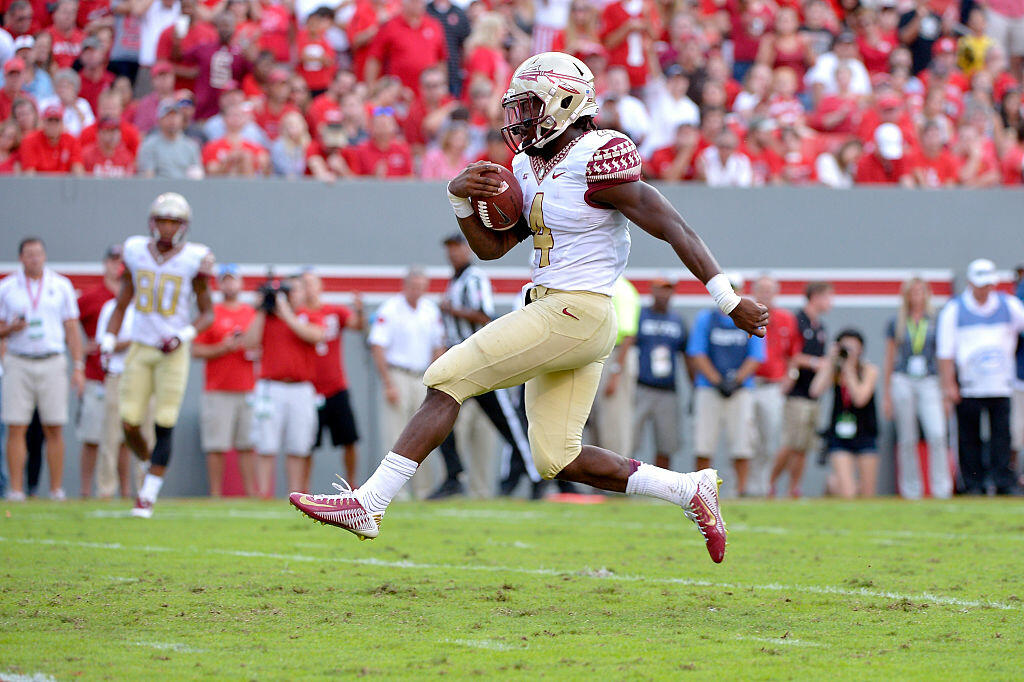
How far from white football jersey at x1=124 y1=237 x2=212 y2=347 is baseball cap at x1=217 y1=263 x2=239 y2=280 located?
3.17 meters

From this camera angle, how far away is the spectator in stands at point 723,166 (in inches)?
572

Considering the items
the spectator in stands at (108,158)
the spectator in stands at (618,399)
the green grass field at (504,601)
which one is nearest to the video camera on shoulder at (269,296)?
the spectator in stands at (108,158)

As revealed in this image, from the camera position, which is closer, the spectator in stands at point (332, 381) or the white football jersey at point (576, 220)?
the white football jersey at point (576, 220)

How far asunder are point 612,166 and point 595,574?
216 centimetres

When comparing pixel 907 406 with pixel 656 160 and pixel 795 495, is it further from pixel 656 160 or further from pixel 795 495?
pixel 656 160

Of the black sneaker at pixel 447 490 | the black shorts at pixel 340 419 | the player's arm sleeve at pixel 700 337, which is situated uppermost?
the player's arm sleeve at pixel 700 337

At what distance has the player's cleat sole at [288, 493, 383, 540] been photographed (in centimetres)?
532

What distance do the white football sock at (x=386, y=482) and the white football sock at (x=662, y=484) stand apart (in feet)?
3.17

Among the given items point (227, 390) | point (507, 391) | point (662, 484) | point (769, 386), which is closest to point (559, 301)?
point (662, 484)

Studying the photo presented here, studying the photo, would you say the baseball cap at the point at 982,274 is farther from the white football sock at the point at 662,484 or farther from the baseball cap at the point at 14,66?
the baseball cap at the point at 14,66

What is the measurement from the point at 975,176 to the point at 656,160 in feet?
12.2

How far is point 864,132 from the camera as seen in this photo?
15836mm

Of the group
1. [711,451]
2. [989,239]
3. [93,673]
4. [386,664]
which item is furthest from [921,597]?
[989,239]

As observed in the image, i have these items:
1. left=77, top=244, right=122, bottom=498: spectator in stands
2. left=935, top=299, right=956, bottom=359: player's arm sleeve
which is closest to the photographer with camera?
left=935, top=299, right=956, bottom=359: player's arm sleeve
